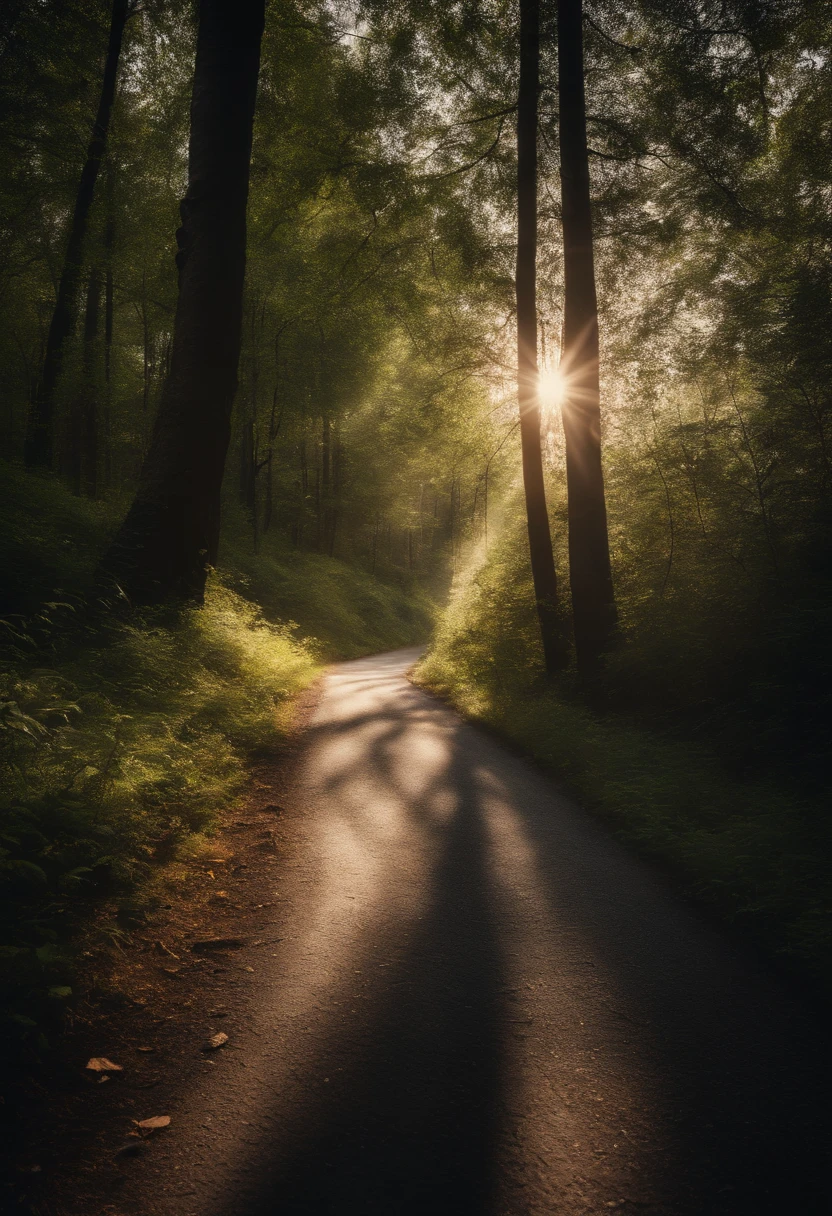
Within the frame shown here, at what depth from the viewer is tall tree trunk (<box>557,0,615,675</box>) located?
29.1 ft

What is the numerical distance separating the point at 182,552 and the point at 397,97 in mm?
9042

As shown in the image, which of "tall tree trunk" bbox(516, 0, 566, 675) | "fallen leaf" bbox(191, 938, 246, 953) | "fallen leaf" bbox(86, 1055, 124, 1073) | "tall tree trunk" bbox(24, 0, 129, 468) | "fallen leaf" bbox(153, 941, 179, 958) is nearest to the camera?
"fallen leaf" bbox(86, 1055, 124, 1073)

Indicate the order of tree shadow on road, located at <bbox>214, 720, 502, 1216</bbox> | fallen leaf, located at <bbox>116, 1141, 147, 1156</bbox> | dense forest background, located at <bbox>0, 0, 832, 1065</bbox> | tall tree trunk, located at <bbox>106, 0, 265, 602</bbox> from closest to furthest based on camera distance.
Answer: tree shadow on road, located at <bbox>214, 720, 502, 1216</bbox>
fallen leaf, located at <bbox>116, 1141, 147, 1156</bbox>
dense forest background, located at <bbox>0, 0, 832, 1065</bbox>
tall tree trunk, located at <bbox>106, 0, 265, 602</bbox>

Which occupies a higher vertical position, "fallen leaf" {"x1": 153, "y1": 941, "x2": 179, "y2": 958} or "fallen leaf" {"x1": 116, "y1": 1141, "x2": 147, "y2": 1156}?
"fallen leaf" {"x1": 153, "y1": 941, "x2": 179, "y2": 958}

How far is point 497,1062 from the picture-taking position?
8.23 ft

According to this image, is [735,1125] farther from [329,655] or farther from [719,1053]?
[329,655]

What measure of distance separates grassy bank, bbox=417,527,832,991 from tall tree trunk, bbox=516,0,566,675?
164 centimetres

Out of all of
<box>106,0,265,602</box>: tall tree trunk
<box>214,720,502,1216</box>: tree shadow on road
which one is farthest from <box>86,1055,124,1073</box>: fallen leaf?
<box>106,0,265,602</box>: tall tree trunk

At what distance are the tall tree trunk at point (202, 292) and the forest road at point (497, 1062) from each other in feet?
18.4

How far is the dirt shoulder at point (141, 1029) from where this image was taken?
193 cm

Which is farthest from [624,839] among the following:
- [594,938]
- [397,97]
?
[397,97]

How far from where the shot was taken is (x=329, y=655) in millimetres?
20438

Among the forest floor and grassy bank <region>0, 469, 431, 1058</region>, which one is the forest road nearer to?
the forest floor

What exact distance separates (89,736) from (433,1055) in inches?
134
